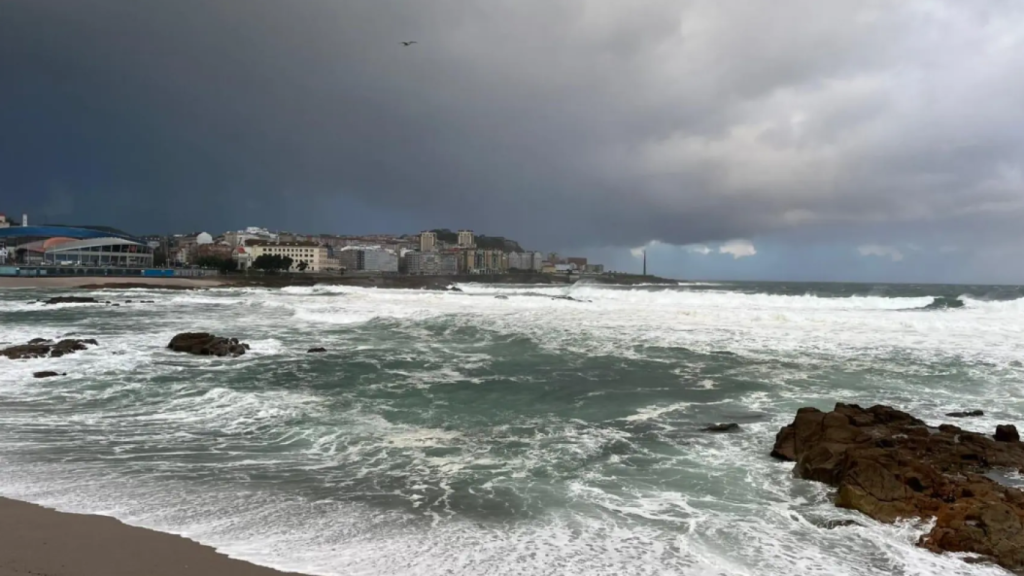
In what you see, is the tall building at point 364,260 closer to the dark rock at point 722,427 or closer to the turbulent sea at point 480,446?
the turbulent sea at point 480,446

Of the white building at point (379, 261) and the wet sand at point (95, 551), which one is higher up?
the white building at point (379, 261)

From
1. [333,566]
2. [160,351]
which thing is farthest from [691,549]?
[160,351]

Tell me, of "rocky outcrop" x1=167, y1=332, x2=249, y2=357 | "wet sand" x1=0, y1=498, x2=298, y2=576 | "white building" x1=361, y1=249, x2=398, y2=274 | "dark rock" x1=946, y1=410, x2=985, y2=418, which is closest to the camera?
"wet sand" x1=0, y1=498, x2=298, y2=576

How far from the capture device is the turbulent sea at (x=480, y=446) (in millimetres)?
4926

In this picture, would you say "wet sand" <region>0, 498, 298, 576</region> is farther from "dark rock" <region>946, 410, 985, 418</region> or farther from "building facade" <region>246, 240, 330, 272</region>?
"building facade" <region>246, 240, 330, 272</region>

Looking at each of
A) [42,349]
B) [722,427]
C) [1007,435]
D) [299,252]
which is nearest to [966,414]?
[1007,435]

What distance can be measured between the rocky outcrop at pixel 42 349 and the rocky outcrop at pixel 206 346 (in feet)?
7.25

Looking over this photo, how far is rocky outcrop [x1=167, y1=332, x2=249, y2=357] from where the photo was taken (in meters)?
15.8

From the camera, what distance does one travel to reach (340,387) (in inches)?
486

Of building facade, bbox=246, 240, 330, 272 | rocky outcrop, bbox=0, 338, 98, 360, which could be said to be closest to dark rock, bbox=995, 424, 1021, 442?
rocky outcrop, bbox=0, 338, 98, 360

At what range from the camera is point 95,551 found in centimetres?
448

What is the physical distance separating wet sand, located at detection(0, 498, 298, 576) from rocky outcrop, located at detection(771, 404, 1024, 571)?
567 centimetres

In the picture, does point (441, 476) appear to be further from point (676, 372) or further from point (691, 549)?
point (676, 372)

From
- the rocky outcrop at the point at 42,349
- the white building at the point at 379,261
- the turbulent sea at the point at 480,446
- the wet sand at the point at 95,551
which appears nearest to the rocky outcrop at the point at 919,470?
the turbulent sea at the point at 480,446
